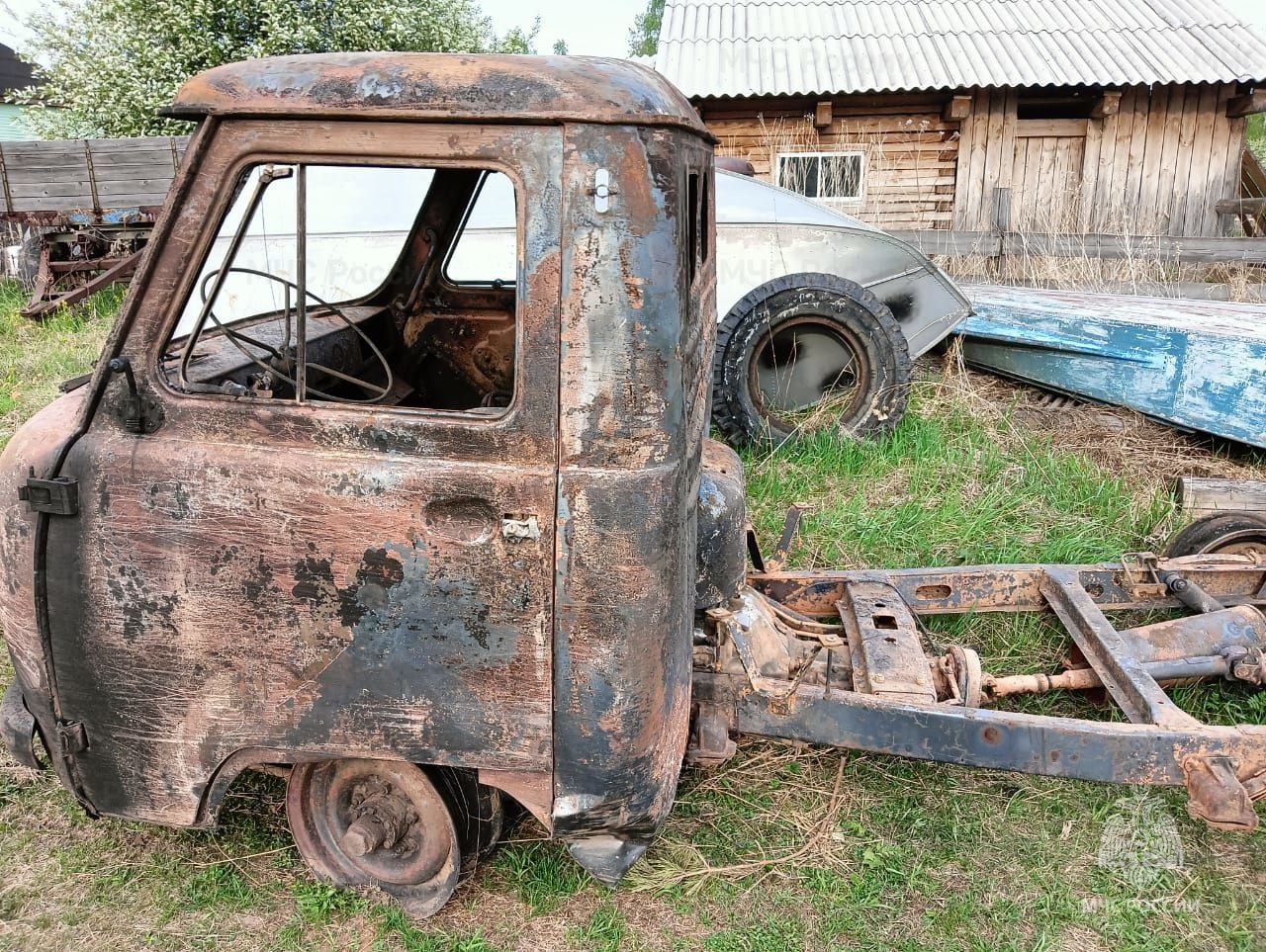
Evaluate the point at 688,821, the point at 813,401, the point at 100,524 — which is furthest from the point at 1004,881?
the point at 813,401

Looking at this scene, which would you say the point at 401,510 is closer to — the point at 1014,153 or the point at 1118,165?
the point at 1014,153

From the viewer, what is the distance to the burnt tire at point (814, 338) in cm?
514

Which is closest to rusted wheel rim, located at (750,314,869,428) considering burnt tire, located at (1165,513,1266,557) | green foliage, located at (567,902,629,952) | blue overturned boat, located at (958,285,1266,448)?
blue overturned boat, located at (958,285,1266,448)

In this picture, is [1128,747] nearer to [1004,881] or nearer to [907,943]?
[1004,881]

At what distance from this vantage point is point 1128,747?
239 cm

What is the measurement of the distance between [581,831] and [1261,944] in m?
1.91

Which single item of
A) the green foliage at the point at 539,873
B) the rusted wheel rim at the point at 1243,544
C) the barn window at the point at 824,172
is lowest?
the green foliage at the point at 539,873

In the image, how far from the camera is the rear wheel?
2455mm

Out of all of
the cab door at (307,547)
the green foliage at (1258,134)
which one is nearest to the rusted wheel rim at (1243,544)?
the cab door at (307,547)

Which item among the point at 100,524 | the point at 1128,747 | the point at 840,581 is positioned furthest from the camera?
the point at 840,581

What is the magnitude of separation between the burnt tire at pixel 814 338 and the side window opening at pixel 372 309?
151cm

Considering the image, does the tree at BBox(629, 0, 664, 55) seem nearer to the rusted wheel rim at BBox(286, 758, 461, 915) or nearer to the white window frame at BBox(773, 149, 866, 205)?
the white window frame at BBox(773, 149, 866, 205)

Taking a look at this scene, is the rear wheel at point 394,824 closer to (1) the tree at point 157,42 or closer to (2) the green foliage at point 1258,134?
(1) the tree at point 157,42

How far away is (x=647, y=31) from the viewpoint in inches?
1316
